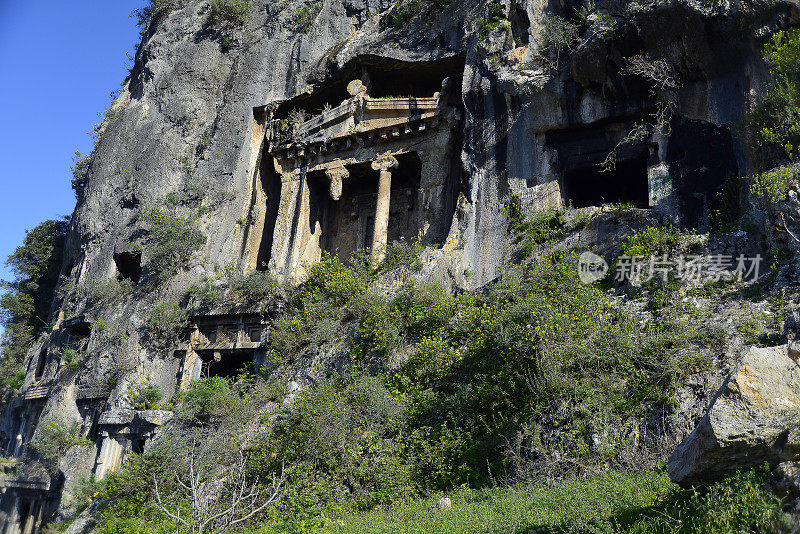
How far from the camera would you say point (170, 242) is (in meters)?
19.4

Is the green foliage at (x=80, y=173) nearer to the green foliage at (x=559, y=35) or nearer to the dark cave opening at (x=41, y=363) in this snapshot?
the dark cave opening at (x=41, y=363)

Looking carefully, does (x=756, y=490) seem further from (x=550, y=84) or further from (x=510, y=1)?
(x=510, y=1)

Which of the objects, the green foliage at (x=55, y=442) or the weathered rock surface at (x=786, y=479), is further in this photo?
the green foliage at (x=55, y=442)

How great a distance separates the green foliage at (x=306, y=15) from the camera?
2180cm

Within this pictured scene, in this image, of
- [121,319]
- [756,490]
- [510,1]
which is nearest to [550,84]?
[510,1]

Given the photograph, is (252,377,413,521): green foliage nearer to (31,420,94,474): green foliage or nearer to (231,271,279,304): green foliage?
(231,271,279,304): green foliage

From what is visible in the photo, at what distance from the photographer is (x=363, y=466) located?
10141mm

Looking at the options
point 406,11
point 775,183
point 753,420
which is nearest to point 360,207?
point 406,11

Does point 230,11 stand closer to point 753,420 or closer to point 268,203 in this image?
point 268,203

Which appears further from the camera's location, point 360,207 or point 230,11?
point 230,11

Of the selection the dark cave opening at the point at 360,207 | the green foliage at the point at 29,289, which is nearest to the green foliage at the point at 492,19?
the dark cave opening at the point at 360,207

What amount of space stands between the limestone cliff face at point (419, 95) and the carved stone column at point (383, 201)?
1420mm

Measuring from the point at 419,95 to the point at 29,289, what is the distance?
812 inches

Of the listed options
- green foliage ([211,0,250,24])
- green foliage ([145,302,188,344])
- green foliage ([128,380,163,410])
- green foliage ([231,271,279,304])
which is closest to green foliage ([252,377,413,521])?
green foliage ([231,271,279,304])
